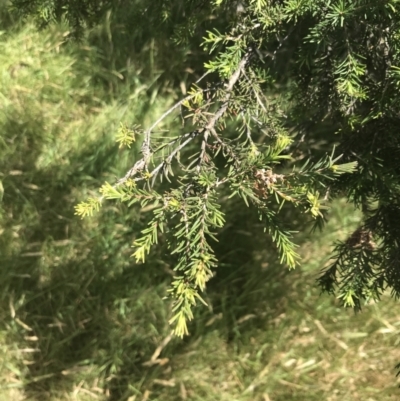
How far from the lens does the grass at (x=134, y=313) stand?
4.82ft

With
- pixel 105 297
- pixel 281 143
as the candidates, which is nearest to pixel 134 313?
pixel 105 297

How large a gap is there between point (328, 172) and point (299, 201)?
69mm

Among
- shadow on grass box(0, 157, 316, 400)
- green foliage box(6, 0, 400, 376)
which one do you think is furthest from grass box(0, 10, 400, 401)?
green foliage box(6, 0, 400, 376)

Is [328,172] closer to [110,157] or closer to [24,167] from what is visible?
[110,157]

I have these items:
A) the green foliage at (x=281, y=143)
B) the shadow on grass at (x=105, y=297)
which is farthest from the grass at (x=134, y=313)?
the green foliage at (x=281, y=143)

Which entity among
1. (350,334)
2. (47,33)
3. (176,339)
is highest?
(47,33)

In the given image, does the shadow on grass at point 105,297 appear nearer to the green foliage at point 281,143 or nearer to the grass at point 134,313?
the grass at point 134,313

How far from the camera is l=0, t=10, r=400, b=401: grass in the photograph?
57.8 inches

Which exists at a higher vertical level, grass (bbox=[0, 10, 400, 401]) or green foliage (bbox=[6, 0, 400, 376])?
green foliage (bbox=[6, 0, 400, 376])

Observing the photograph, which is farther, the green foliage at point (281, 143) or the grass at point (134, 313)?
the grass at point (134, 313)

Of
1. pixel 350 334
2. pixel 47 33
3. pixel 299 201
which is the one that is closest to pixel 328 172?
pixel 299 201

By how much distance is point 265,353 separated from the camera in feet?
4.98

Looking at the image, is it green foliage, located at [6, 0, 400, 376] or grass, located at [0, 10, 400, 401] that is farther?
grass, located at [0, 10, 400, 401]

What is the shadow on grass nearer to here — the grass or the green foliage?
the grass
